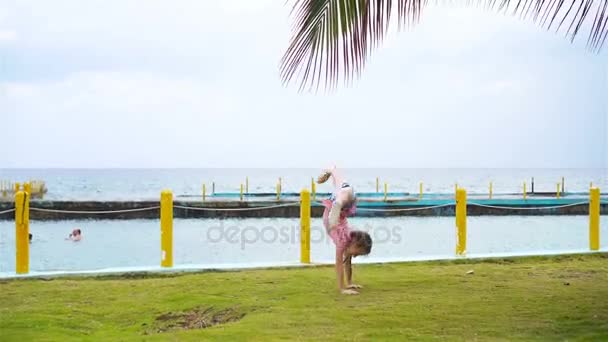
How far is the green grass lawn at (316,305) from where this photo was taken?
517 cm

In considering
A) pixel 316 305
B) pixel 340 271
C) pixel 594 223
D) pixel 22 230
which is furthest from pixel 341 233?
pixel 594 223

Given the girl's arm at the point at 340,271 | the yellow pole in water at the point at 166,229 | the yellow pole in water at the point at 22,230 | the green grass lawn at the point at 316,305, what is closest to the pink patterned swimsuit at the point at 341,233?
the girl's arm at the point at 340,271

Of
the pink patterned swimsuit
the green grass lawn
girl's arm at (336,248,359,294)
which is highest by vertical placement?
the pink patterned swimsuit

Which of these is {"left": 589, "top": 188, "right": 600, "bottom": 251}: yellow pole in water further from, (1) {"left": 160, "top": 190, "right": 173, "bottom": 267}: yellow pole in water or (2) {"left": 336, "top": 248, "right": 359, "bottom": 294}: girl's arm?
(1) {"left": 160, "top": 190, "right": 173, "bottom": 267}: yellow pole in water

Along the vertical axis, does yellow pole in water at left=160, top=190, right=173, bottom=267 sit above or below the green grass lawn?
above

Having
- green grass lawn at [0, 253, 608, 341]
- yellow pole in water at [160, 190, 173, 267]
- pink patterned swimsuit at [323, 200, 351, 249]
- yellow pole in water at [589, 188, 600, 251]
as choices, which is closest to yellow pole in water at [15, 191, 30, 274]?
green grass lawn at [0, 253, 608, 341]

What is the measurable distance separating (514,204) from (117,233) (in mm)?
18534

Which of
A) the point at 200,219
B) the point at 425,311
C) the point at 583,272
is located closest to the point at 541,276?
the point at 583,272

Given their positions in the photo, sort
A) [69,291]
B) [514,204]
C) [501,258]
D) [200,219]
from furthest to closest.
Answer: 1. [514,204]
2. [200,219]
3. [501,258]
4. [69,291]

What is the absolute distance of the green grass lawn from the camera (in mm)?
5168

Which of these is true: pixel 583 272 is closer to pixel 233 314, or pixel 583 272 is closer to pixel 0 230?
pixel 233 314

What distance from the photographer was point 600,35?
368 cm

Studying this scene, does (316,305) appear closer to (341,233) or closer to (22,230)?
(341,233)

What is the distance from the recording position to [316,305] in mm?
6137
